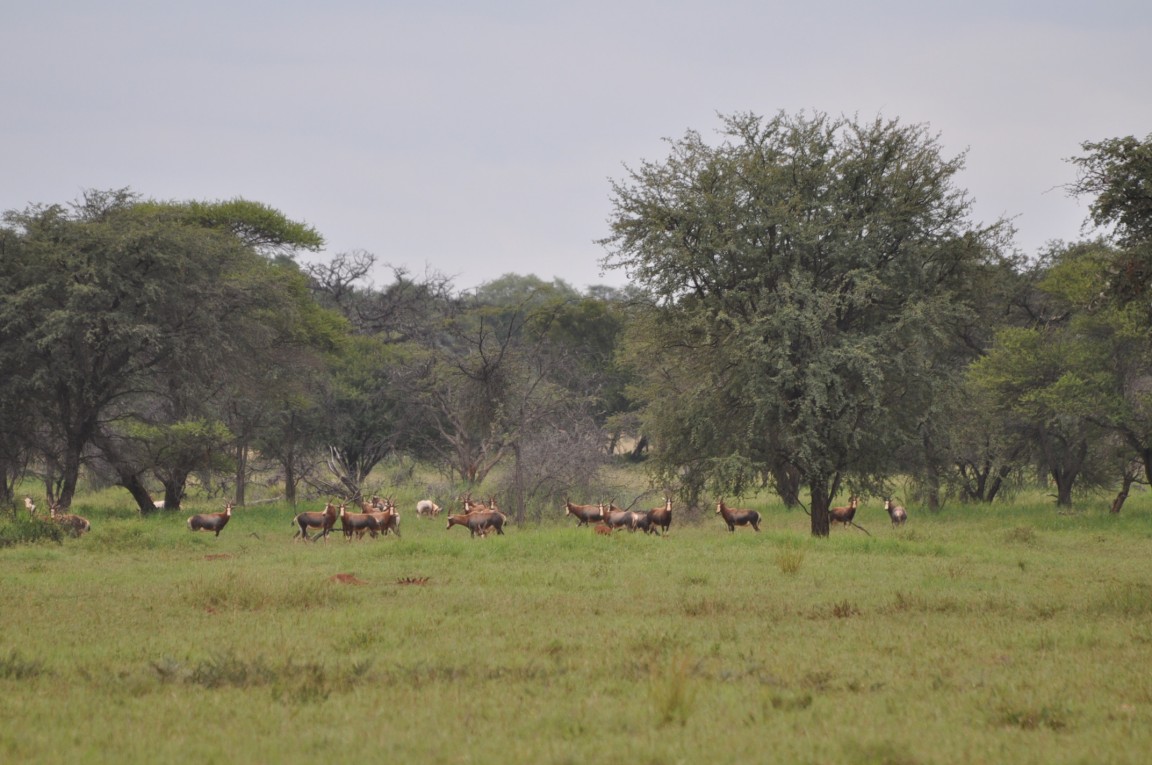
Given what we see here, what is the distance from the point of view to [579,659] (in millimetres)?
10344

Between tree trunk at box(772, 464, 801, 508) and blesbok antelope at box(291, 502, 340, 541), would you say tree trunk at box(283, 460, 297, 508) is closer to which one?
blesbok antelope at box(291, 502, 340, 541)

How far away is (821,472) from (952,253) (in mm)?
5572

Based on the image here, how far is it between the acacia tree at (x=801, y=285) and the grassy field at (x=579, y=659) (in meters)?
4.87

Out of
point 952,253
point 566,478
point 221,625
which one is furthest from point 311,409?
point 221,625

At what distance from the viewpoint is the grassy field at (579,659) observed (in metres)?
7.52

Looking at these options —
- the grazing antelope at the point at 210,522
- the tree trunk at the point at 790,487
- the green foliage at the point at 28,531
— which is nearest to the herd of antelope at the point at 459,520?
the grazing antelope at the point at 210,522

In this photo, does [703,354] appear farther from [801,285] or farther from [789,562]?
[789,562]

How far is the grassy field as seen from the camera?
24.7 feet

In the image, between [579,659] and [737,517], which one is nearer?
[579,659]

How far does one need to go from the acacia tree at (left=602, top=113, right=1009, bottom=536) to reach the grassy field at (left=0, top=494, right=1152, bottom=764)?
487 centimetres

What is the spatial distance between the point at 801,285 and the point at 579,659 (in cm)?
1431

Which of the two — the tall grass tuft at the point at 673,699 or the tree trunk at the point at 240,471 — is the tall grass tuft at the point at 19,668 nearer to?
the tall grass tuft at the point at 673,699

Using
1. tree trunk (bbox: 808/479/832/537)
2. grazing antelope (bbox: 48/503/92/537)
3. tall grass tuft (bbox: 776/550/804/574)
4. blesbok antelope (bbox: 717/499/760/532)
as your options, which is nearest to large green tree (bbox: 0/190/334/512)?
grazing antelope (bbox: 48/503/92/537)

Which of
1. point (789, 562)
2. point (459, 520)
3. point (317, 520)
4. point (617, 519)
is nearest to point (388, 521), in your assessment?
point (317, 520)
